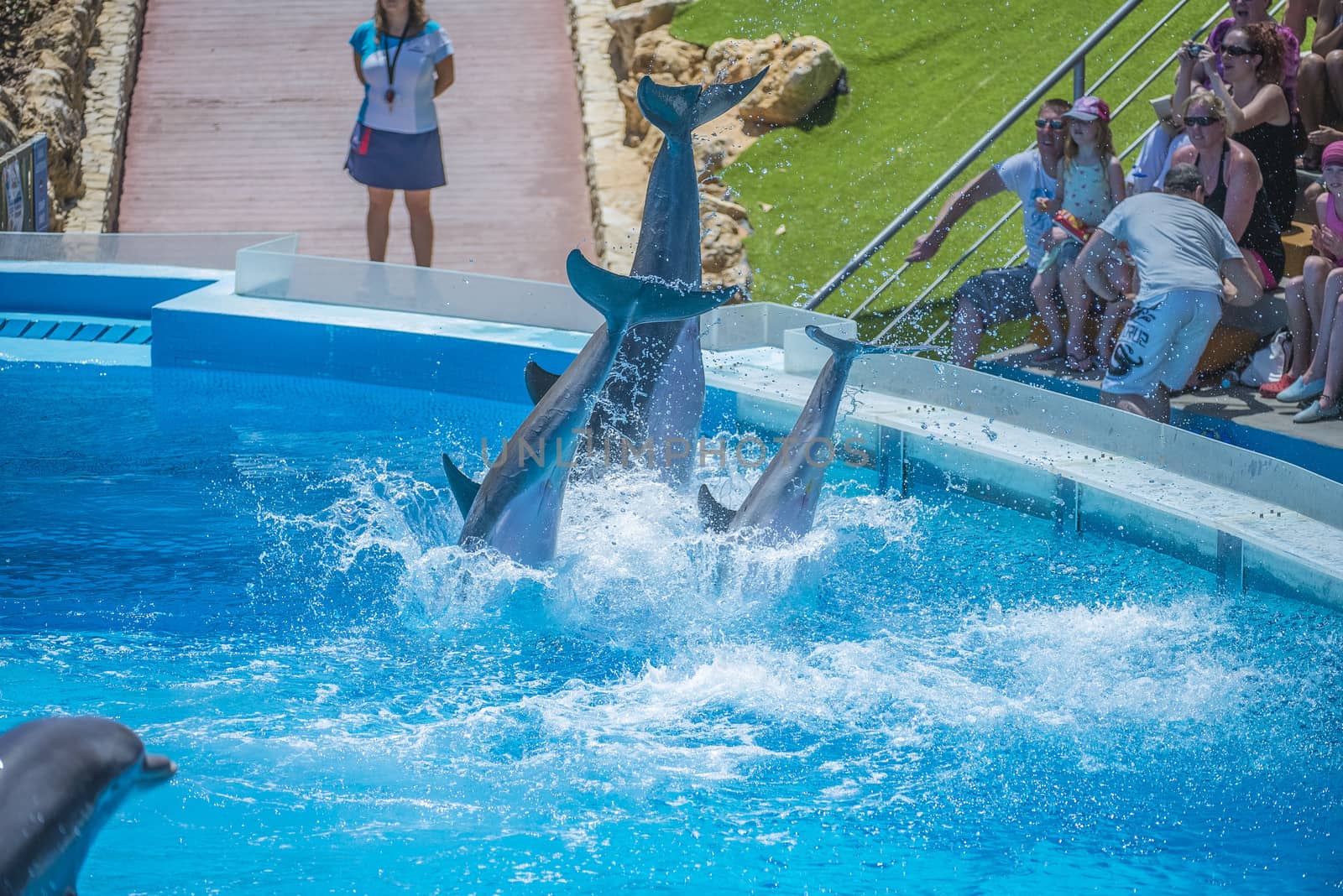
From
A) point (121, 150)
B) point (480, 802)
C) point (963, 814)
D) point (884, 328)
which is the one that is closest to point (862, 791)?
point (963, 814)

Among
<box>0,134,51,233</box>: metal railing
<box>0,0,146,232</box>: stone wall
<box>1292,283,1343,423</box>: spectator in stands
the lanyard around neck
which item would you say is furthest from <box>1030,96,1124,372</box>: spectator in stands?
<box>0,0,146,232</box>: stone wall

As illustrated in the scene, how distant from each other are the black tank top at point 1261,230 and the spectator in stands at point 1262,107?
12 centimetres

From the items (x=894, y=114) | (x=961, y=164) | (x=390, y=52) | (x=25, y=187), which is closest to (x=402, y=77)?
(x=390, y=52)

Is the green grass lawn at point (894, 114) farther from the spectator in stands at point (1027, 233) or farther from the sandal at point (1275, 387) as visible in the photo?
the sandal at point (1275, 387)

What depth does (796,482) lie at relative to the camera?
5.76 m

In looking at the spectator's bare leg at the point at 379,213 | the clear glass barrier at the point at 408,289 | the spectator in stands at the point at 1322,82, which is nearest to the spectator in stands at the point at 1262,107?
the spectator in stands at the point at 1322,82

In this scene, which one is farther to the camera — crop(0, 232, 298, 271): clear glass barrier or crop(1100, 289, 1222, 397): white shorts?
crop(0, 232, 298, 271): clear glass barrier

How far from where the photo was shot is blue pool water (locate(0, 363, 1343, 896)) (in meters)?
4.22

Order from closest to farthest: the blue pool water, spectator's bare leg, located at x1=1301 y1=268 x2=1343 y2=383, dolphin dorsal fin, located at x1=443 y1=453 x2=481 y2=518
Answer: the blue pool water, dolphin dorsal fin, located at x1=443 y1=453 x2=481 y2=518, spectator's bare leg, located at x1=1301 y1=268 x2=1343 y2=383

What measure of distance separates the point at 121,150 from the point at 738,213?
581 centimetres

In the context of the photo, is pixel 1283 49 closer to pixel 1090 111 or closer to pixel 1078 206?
pixel 1090 111

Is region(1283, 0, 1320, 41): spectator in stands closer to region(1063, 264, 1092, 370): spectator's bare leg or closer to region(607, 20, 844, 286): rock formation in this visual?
region(1063, 264, 1092, 370): spectator's bare leg

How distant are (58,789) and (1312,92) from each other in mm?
8038

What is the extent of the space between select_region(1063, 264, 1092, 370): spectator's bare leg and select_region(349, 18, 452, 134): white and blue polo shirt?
4500mm
